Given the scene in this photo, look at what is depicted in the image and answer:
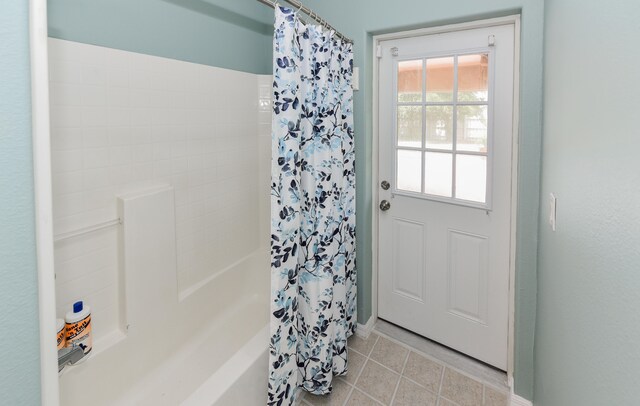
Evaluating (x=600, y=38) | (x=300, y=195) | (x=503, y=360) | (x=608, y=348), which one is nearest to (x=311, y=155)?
(x=300, y=195)

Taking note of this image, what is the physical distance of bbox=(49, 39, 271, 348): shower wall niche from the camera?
52.6 inches

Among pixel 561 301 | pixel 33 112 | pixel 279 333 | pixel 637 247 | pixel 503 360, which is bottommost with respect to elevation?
pixel 503 360

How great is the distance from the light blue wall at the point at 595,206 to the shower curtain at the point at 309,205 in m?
0.95

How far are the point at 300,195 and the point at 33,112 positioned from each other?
100 cm

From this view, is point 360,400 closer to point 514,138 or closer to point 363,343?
point 363,343

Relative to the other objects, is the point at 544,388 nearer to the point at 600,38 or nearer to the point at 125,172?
the point at 600,38

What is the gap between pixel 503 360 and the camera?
6.42ft

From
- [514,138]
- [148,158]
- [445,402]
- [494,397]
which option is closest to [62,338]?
[148,158]

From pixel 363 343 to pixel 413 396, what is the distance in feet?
1.58

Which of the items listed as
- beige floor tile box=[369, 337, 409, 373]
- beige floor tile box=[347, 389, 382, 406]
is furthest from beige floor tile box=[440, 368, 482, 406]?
beige floor tile box=[347, 389, 382, 406]

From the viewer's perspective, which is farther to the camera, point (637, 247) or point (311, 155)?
point (311, 155)

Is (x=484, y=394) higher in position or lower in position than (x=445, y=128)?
lower

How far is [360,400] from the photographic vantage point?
1.79 m

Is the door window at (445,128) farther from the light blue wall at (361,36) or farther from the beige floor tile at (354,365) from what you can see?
the beige floor tile at (354,365)
